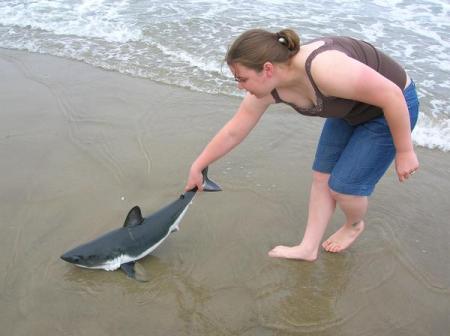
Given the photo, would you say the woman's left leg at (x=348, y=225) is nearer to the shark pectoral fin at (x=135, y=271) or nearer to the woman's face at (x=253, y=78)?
the woman's face at (x=253, y=78)

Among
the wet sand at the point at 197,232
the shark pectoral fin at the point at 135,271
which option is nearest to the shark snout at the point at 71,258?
the wet sand at the point at 197,232

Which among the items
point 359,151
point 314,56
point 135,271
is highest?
point 314,56

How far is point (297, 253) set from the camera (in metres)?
3.57

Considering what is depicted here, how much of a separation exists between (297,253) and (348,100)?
1356mm

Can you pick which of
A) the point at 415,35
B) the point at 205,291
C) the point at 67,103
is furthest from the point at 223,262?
the point at 415,35

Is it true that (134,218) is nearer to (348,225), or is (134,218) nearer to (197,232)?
(197,232)

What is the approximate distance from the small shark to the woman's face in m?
0.91

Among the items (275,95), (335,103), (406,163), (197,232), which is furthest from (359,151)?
(197,232)

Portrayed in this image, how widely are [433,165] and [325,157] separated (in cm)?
213

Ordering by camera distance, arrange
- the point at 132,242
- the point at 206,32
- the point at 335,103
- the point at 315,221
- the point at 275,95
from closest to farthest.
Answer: the point at 335,103, the point at 275,95, the point at 132,242, the point at 315,221, the point at 206,32

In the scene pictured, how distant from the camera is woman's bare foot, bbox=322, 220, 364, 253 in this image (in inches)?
141

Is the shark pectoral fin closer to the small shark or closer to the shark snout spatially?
the small shark

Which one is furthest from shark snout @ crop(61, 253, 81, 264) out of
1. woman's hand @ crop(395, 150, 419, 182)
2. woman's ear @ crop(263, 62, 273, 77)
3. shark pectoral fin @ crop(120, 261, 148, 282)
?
woman's hand @ crop(395, 150, 419, 182)

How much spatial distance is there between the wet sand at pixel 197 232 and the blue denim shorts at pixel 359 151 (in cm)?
80
